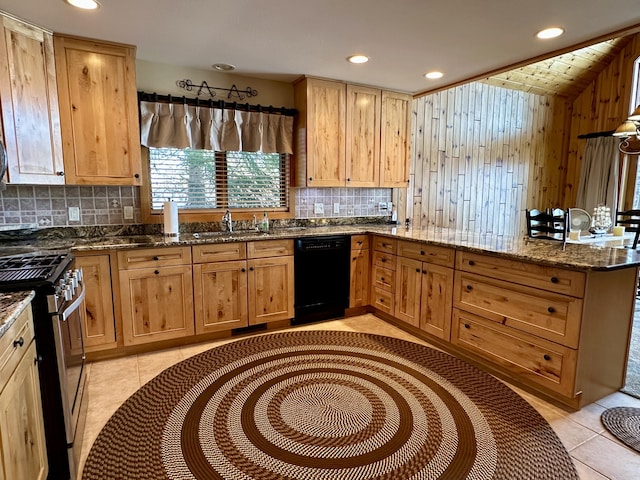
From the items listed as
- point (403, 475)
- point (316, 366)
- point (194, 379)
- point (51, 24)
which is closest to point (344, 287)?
point (316, 366)

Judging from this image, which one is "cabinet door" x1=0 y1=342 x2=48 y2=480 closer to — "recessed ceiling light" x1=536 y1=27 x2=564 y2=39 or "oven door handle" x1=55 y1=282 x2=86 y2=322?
"oven door handle" x1=55 y1=282 x2=86 y2=322

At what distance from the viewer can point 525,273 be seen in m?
→ 2.37

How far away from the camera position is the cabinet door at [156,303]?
2.83m

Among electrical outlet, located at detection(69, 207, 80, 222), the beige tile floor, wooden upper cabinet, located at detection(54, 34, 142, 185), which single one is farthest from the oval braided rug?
wooden upper cabinet, located at detection(54, 34, 142, 185)

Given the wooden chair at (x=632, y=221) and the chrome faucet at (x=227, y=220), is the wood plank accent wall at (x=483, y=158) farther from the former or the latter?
the chrome faucet at (x=227, y=220)

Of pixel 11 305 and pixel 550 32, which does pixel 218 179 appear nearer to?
pixel 11 305

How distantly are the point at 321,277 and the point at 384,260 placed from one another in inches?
25.7

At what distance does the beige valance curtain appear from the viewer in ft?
10.5

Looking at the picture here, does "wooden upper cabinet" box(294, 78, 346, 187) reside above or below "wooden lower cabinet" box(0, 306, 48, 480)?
above

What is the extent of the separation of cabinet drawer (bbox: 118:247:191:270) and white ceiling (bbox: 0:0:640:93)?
5.19ft

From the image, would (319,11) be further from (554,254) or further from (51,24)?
(554,254)

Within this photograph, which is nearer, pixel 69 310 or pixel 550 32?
pixel 69 310

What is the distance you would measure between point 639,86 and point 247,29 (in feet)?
19.3

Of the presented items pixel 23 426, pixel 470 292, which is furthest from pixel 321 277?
pixel 23 426
